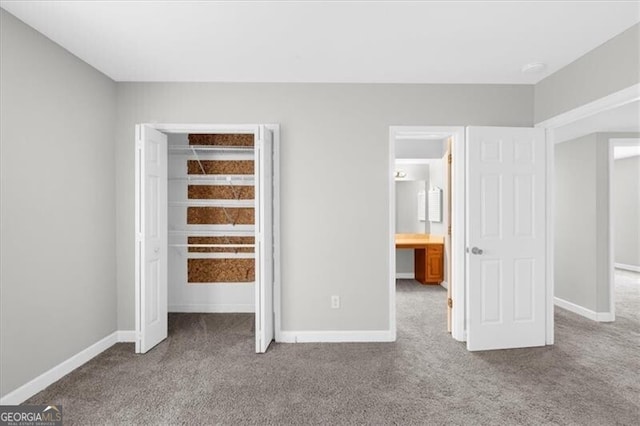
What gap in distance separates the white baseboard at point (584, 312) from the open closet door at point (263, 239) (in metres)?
3.93

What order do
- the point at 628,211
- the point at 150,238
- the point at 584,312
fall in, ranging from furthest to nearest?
1. the point at 628,211
2. the point at 584,312
3. the point at 150,238

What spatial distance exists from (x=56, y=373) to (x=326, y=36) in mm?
3281

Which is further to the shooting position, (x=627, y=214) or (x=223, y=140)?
(x=627, y=214)

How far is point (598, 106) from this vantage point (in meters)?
2.70

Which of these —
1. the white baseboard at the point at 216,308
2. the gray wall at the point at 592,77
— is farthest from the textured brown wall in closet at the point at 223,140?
the gray wall at the point at 592,77

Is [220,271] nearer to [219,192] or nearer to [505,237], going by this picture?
[219,192]

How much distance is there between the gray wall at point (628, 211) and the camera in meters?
7.51

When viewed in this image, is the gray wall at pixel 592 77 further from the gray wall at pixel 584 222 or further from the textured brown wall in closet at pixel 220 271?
the textured brown wall in closet at pixel 220 271

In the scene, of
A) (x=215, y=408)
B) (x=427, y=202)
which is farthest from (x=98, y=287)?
(x=427, y=202)

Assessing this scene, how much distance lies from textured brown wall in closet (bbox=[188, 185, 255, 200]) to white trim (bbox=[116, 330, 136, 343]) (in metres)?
1.75

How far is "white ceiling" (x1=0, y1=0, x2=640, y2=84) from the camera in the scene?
2178mm

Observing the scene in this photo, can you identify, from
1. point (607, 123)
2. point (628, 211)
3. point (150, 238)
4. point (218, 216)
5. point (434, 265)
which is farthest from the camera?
point (628, 211)

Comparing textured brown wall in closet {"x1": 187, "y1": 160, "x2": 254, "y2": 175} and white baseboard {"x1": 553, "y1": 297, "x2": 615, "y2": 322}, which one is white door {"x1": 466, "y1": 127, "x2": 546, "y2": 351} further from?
textured brown wall in closet {"x1": 187, "y1": 160, "x2": 254, "y2": 175}

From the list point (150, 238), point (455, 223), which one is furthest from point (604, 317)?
point (150, 238)
